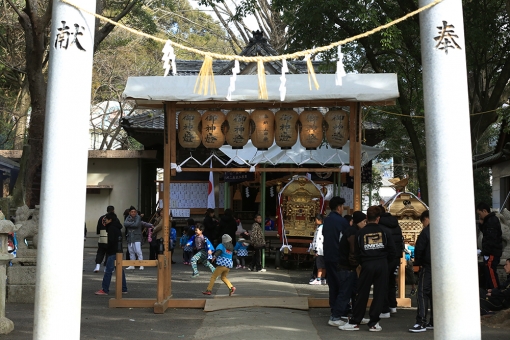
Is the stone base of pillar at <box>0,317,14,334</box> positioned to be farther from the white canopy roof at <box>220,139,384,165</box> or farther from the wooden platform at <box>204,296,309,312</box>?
the white canopy roof at <box>220,139,384,165</box>

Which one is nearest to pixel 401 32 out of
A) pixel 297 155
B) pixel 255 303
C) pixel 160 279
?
pixel 297 155

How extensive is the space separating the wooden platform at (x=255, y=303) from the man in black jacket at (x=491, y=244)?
3507mm

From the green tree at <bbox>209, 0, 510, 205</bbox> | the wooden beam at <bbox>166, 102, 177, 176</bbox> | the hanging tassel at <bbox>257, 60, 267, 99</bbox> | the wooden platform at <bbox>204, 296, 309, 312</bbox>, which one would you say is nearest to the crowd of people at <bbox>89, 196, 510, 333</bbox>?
the wooden platform at <bbox>204, 296, 309, 312</bbox>

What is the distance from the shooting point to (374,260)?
10.0m

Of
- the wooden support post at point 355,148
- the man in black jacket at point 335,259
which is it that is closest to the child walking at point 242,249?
the wooden support post at point 355,148

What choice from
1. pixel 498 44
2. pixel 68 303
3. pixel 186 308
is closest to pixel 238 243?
pixel 186 308

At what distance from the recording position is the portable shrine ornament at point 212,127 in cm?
1266

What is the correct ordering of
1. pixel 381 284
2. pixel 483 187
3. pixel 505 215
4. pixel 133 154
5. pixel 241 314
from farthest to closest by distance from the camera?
pixel 483 187 → pixel 133 154 → pixel 505 215 → pixel 241 314 → pixel 381 284

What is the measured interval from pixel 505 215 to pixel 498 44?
5.67 metres

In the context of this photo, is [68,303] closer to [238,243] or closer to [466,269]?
[466,269]

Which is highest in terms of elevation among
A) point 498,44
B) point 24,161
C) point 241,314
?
point 498,44

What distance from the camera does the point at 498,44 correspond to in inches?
690

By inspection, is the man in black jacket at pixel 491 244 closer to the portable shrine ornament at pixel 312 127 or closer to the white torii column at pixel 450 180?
the portable shrine ornament at pixel 312 127

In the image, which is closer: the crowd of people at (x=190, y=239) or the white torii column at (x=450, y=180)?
the white torii column at (x=450, y=180)
